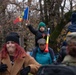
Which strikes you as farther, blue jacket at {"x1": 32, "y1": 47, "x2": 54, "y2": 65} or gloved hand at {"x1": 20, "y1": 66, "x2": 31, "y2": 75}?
blue jacket at {"x1": 32, "y1": 47, "x2": 54, "y2": 65}

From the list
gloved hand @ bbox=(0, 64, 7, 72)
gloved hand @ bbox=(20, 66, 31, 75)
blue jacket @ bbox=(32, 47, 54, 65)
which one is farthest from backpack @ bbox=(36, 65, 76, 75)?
blue jacket @ bbox=(32, 47, 54, 65)

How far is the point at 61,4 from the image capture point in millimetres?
30078

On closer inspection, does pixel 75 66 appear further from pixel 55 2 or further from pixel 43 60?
pixel 55 2

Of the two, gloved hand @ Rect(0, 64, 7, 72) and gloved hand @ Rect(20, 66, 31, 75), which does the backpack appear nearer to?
gloved hand @ Rect(20, 66, 31, 75)

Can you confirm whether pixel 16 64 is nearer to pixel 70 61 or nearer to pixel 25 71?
pixel 25 71

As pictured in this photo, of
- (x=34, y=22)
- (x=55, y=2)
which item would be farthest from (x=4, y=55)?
(x=34, y=22)

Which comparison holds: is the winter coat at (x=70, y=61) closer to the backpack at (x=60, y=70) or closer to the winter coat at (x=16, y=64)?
the backpack at (x=60, y=70)

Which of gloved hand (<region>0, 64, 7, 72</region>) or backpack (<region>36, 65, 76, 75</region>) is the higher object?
backpack (<region>36, 65, 76, 75</region>)

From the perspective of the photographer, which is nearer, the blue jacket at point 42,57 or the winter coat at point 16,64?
the winter coat at point 16,64

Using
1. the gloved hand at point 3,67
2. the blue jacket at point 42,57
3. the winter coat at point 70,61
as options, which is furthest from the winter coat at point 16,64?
the blue jacket at point 42,57

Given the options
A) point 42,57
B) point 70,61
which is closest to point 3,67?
point 70,61

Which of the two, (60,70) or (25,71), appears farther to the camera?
(25,71)

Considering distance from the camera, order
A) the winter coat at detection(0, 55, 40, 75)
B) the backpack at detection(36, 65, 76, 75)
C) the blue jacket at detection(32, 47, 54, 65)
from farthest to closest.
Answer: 1. the blue jacket at detection(32, 47, 54, 65)
2. the winter coat at detection(0, 55, 40, 75)
3. the backpack at detection(36, 65, 76, 75)

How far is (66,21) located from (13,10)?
625 cm
